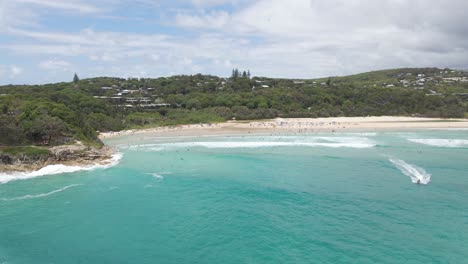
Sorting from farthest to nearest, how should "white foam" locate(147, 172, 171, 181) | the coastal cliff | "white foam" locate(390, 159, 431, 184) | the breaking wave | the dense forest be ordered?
the dense forest < the breaking wave < the coastal cliff < "white foam" locate(147, 172, 171, 181) < "white foam" locate(390, 159, 431, 184)

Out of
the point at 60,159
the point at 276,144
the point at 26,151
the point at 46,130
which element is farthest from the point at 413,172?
the point at 46,130

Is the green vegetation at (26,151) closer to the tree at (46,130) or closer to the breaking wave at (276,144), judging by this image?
the tree at (46,130)

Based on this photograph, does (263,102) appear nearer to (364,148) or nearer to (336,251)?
(364,148)

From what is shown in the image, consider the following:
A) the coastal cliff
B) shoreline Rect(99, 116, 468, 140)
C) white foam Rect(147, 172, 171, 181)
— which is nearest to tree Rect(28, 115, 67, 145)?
the coastal cliff

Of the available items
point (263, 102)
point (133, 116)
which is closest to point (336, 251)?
point (133, 116)

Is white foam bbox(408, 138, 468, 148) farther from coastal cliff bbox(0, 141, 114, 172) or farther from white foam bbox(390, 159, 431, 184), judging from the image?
coastal cliff bbox(0, 141, 114, 172)
